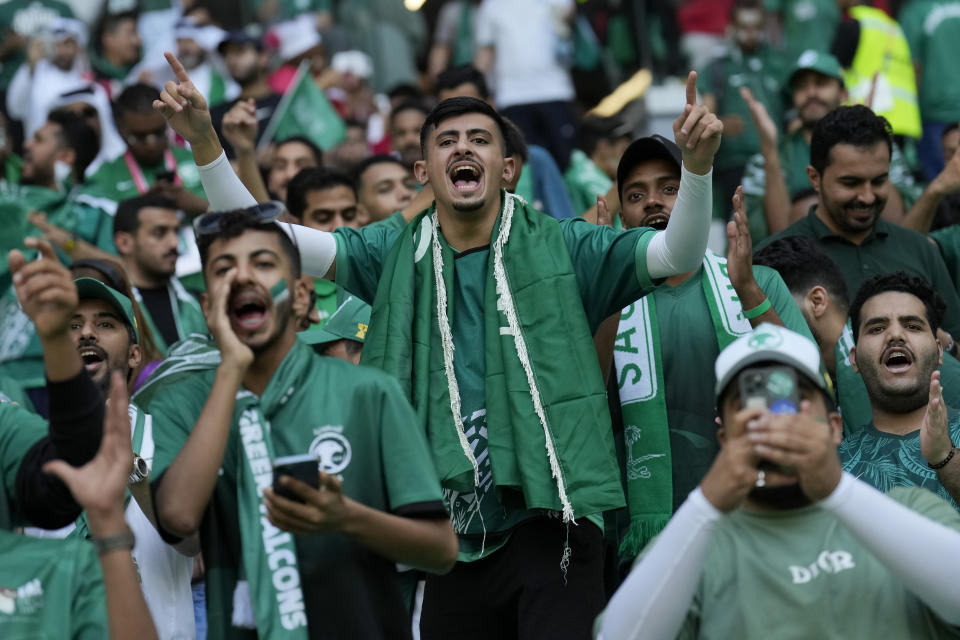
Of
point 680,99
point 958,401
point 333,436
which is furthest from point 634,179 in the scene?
point 680,99

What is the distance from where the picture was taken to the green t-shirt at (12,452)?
4176 millimetres

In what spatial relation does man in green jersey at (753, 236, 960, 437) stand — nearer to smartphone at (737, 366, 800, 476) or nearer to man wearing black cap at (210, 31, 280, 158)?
smartphone at (737, 366, 800, 476)

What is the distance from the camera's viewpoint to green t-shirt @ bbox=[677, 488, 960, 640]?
3.89 meters

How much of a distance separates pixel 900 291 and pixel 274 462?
315 cm

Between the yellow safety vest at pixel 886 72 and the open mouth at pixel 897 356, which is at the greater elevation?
the yellow safety vest at pixel 886 72

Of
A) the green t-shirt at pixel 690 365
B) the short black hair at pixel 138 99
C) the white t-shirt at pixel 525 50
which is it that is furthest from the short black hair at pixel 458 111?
the white t-shirt at pixel 525 50

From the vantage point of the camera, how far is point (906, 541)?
371cm

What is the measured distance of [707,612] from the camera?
3.98m

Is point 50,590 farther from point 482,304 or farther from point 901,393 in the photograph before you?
point 901,393

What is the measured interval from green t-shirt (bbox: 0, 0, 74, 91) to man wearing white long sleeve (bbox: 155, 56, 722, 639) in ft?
27.1

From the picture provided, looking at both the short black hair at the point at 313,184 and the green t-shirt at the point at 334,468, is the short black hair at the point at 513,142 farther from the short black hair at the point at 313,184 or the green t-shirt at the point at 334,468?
the green t-shirt at the point at 334,468

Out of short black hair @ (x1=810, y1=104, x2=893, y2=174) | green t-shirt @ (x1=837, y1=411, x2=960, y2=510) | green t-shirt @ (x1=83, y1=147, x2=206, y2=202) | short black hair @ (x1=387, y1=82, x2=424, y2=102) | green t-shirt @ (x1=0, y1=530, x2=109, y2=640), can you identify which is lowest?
green t-shirt @ (x1=837, y1=411, x2=960, y2=510)

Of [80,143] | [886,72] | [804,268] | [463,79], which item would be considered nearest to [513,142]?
[804,268]

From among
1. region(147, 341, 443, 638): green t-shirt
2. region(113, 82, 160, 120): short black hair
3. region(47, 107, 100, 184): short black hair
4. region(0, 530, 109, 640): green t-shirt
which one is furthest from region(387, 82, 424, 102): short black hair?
region(0, 530, 109, 640): green t-shirt
